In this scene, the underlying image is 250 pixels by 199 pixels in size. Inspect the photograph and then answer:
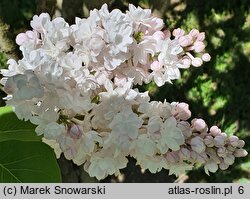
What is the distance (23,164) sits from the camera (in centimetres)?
95

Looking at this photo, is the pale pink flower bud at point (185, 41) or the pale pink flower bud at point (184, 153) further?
the pale pink flower bud at point (185, 41)

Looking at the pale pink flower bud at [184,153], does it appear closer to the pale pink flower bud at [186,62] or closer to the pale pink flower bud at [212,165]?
the pale pink flower bud at [212,165]

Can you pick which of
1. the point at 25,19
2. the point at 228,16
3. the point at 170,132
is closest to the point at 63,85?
the point at 170,132

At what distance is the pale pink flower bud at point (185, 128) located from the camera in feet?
2.80

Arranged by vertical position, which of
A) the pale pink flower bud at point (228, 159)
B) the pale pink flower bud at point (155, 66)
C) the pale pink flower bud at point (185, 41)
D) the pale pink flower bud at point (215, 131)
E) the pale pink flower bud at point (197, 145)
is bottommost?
the pale pink flower bud at point (228, 159)

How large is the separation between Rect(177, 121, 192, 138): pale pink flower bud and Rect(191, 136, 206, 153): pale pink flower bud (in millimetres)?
11

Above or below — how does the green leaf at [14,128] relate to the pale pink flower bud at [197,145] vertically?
above

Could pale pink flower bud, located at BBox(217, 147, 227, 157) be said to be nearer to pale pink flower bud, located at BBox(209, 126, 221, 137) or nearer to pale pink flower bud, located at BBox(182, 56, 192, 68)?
pale pink flower bud, located at BBox(209, 126, 221, 137)

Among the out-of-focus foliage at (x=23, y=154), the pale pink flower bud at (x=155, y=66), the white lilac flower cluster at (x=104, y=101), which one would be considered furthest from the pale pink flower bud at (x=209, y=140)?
the out-of-focus foliage at (x=23, y=154)

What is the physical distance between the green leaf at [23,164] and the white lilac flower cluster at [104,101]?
79 millimetres

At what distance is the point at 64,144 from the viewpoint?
33.2 inches

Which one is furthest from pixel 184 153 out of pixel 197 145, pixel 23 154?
pixel 23 154

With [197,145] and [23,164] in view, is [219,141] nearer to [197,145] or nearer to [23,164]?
[197,145]

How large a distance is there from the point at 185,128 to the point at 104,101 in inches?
5.0
